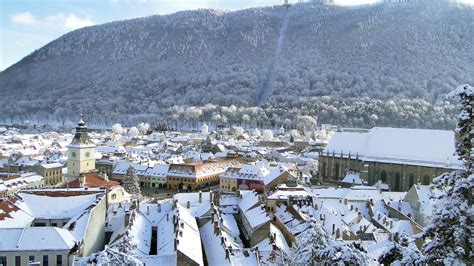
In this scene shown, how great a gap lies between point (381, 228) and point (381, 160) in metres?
22.8

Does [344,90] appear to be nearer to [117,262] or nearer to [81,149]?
[81,149]

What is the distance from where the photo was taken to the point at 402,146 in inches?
2251

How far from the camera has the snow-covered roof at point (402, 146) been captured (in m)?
54.3

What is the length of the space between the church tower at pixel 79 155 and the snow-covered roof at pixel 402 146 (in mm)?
27599

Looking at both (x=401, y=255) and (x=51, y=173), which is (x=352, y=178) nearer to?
(x=51, y=173)

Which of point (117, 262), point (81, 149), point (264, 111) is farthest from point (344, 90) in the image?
point (117, 262)

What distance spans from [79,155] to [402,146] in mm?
33611

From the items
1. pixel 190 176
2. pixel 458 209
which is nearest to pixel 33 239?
pixel 458 209

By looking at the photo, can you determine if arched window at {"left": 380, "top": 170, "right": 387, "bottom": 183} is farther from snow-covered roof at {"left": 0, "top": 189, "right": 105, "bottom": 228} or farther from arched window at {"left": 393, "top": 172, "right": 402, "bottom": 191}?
snow-covered roof at {"left": 0, "top": 189, "right": 105, "bottom": 228}

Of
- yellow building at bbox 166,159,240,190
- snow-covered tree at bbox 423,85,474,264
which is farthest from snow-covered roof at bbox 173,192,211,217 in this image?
snow-covered tree at bbox 423,85,474,264

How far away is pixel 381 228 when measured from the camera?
36031mm

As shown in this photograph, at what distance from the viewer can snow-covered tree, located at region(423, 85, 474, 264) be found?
35.6 ft

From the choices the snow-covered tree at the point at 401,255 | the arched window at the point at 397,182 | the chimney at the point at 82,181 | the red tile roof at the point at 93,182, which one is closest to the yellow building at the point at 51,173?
the red tile roof at the point at 93,182

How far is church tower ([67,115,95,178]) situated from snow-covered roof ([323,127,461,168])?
27.6 m
